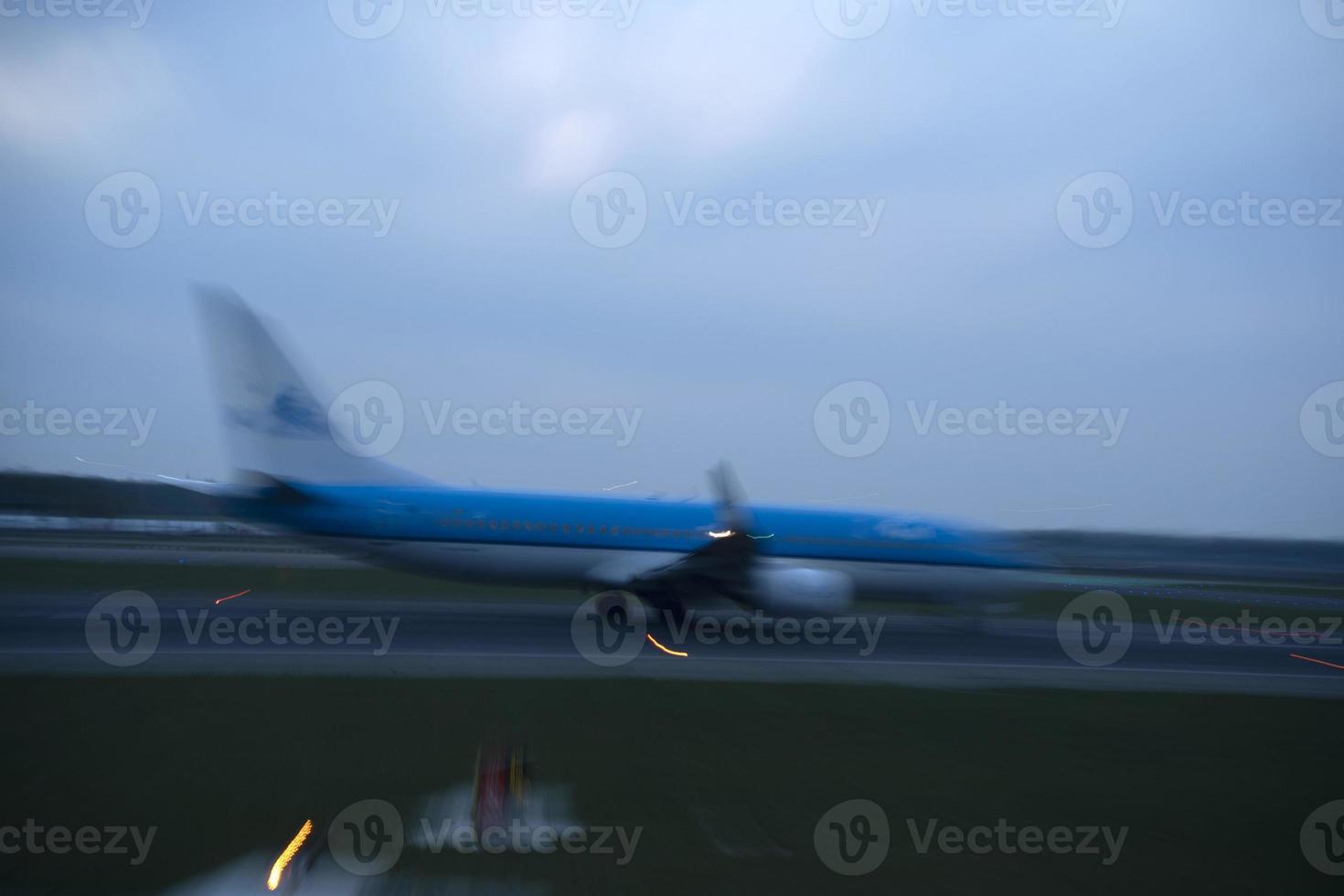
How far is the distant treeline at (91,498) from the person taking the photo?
2547cm

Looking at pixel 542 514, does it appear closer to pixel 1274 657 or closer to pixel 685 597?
pixel 685 597

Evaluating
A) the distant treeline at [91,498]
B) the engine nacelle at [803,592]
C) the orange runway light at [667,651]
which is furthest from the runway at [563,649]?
the distant treeline at [91,498]

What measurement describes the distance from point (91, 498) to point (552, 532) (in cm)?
1839

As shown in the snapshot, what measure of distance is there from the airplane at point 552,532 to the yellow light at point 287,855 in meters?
11.7

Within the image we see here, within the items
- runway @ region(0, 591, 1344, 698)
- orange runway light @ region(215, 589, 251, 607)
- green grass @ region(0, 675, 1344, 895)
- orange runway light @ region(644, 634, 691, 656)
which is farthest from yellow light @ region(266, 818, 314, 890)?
orange runway light @ region(215, 589, 251, 607)

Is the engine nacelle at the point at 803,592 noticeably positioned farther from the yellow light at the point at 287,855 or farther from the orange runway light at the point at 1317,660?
the yellow light at the point at 287,855

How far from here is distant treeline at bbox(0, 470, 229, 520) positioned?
25.5 m

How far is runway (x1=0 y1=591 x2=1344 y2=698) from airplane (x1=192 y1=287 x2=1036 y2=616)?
3.19 feet

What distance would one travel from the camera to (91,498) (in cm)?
2948

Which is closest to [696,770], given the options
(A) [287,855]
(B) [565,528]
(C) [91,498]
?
(A) [287,855]

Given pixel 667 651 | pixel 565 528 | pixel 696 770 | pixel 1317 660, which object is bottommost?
pixel 696 770

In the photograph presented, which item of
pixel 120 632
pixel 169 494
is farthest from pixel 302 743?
pixel 169 494

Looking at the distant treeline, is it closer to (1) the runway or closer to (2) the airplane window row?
(1) the runway

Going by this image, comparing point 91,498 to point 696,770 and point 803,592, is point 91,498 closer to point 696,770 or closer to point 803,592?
point 803,592
